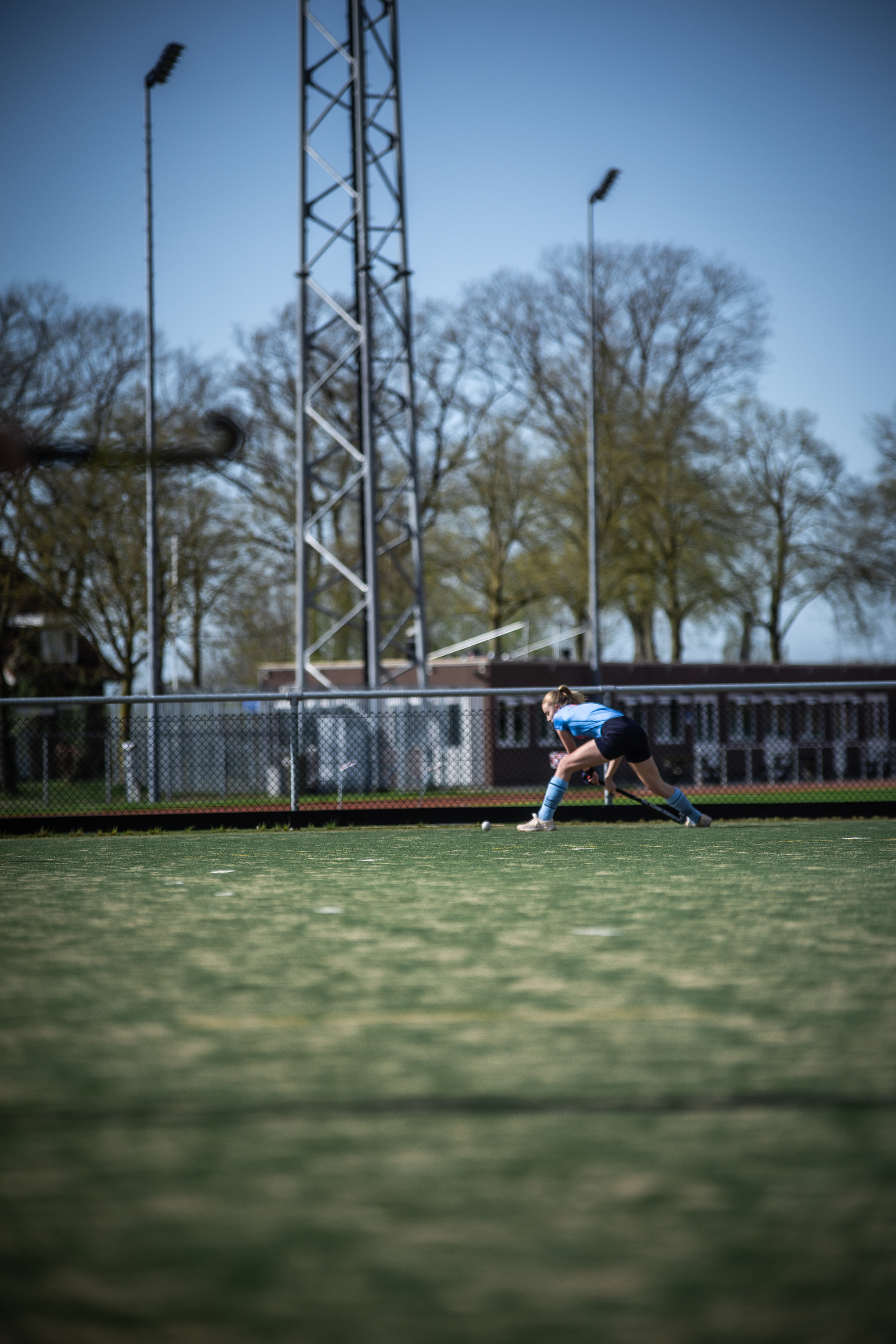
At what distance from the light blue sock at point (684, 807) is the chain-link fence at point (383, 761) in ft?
5.11

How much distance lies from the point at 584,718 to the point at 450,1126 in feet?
27.0

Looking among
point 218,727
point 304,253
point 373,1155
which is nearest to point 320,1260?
point 373,1155

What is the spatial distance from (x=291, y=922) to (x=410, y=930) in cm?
73

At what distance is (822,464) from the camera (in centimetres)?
3741

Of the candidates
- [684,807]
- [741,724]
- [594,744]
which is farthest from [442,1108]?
[741,724]

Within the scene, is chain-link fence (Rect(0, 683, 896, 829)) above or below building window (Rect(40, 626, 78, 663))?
below

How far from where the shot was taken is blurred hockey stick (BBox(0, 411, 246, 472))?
7.71 metres

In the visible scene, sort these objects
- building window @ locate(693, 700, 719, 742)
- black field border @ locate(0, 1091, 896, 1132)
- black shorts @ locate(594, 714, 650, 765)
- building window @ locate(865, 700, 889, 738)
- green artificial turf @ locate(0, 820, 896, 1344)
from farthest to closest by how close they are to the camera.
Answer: building window @ locate(693, 700, 719, 742) < building window @ locate(865, 700, 889, 738) < black shorts @ locate(594, 714, 650, 765) < black field border @ locate(0, 1091, 896, 1132) < green artificial turf @ locate(0, 820, 896, 1344)

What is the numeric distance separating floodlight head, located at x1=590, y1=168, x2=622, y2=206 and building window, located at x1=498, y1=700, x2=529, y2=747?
1551 cm

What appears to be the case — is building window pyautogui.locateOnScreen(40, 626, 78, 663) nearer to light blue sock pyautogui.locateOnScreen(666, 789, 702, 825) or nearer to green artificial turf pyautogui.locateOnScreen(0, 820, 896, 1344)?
light blue sock pyautogui.locateOnScreen(666, 789, 702, 825)

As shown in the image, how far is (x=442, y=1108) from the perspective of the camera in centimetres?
367

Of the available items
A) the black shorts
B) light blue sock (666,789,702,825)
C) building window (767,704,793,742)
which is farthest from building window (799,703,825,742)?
the black shorts

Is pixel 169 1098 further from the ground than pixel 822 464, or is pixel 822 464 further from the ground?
pixel 822 464

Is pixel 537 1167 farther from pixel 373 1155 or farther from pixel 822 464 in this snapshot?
pixel 822 464
